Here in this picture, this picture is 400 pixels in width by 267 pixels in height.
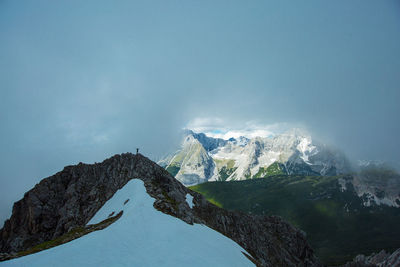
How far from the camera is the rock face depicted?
5697 centimetres

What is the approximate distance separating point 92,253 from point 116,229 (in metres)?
4.92

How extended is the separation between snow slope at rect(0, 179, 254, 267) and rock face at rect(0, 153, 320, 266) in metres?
23.1

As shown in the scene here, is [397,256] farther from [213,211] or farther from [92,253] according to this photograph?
[92,253]

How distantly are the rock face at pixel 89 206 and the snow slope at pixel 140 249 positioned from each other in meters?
23.1

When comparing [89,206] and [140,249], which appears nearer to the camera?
[140,249]

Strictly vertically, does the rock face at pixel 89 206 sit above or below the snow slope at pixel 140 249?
above

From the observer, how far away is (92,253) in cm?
1989

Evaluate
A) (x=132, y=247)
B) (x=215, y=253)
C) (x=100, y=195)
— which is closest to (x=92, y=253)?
(x=132, y=247)

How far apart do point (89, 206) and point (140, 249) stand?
44.9 meters

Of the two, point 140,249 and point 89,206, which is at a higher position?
point 89,206

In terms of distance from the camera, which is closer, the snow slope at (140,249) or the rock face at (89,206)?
the snow slope at (140,249)

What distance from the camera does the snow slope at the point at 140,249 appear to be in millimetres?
18969

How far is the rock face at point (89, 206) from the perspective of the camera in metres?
57.0

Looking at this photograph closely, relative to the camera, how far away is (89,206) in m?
57.8
